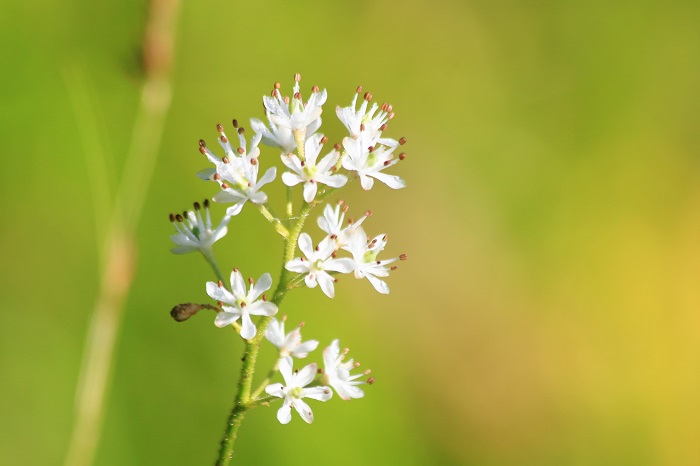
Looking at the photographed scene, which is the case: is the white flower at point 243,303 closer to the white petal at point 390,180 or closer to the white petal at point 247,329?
the white petal at point 247,329

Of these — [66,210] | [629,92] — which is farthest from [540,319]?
Answer: [66,210]

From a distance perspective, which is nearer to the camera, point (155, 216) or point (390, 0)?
point (155, 216)

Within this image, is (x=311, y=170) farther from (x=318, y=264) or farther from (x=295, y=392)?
(x=295, y=392)

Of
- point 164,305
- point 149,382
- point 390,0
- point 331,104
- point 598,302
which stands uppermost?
point 390,0

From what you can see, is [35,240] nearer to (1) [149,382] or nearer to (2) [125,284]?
(1) [149,382]

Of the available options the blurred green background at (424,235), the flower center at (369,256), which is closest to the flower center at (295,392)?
the flower center at (369,256)

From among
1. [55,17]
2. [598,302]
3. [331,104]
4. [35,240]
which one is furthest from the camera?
[598,302]

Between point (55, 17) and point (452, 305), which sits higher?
point (55, 17)
